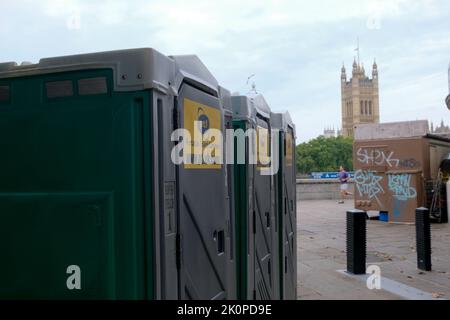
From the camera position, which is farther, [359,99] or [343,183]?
[359,99]

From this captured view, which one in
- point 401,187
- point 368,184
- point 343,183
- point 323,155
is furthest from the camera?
point 323,155

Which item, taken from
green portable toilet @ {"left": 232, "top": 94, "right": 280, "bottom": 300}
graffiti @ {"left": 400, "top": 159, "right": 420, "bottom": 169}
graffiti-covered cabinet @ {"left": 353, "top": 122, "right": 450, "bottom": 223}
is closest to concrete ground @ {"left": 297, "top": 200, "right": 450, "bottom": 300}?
graffiti-covered cabinet @ {"left": 353, "top": 122, "right": 450, "bottom": 223}

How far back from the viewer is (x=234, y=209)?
401 cm

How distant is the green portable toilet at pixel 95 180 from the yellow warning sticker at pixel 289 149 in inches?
118

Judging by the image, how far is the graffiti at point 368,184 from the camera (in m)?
15.1

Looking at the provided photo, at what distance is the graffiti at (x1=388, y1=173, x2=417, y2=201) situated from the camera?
14.4 metres

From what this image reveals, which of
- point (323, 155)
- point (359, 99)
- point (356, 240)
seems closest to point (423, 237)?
point (356, 240)

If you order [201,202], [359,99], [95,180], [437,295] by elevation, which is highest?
[359,99]

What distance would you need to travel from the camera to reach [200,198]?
311 cm

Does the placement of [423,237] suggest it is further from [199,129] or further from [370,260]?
[199,129]

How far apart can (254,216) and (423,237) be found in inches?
183

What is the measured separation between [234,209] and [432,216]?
12.2 m

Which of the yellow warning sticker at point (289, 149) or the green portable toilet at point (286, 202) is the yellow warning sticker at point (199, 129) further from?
the yellow warning sticker at point (289, 149)
